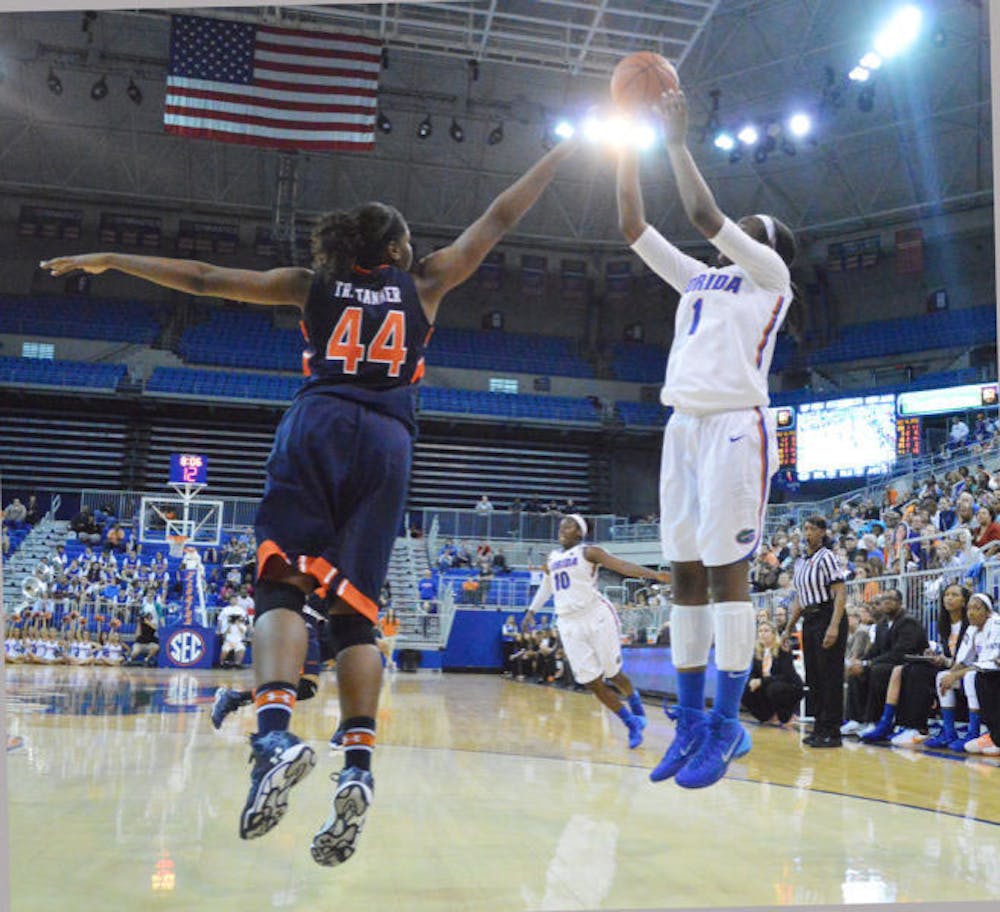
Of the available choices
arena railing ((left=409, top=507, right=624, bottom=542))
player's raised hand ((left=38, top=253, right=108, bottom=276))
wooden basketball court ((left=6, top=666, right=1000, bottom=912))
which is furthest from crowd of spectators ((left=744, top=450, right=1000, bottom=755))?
player's raised hand ((left=38, top=253, right=108, bottom=276))

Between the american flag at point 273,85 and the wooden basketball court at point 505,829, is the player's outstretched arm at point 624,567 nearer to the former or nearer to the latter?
the wooden basketball court at point 505,829

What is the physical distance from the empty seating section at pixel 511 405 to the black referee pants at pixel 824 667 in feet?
18.5

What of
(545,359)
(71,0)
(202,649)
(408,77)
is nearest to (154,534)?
(202,649)

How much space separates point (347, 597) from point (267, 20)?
747cm

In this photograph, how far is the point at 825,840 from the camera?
407 centimetres

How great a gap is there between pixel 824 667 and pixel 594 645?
156 centimetres

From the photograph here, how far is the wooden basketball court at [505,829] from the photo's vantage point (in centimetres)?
342

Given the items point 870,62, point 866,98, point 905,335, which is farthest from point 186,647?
point 905,335

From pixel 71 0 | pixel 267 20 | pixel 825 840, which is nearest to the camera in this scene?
pixel 825 840

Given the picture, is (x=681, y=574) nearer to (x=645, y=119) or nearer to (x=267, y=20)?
(x=645, y=119)

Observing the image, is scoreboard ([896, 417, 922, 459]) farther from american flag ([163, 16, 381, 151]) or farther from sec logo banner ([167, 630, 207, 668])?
sec logo banner ([167, 630, 207, 668])

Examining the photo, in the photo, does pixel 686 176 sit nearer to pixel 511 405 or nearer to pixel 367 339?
pixel 367 339

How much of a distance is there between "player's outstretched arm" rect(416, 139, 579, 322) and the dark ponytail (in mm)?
155

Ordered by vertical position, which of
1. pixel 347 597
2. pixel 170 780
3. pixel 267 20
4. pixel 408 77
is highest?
pixel 408 77
